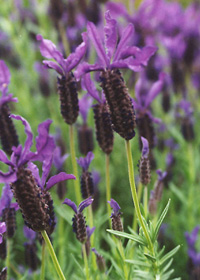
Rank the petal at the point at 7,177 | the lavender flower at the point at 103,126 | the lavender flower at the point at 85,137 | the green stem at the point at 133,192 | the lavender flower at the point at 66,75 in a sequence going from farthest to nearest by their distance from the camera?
the lavender flower at the point at 85,137, the lavender flower at the point at 103,126, the lavender flower at the point at 66,75, the green stem at the point at 133,192, the petal at the point at 7,177

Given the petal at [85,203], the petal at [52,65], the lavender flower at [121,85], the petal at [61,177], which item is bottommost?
the petal at [85,203]

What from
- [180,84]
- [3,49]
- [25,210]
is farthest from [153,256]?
[3,49]

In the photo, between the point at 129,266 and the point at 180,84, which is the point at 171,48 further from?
the point at 129,266

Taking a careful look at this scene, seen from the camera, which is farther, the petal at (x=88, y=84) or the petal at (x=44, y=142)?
the petal at (x=88, y=84)

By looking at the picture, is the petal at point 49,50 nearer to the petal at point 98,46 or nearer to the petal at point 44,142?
the petal at point 98,46

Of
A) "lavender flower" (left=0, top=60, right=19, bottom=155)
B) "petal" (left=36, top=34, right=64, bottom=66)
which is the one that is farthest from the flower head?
"lavender flower" (left=0, top=60, right=19, bottom=155)

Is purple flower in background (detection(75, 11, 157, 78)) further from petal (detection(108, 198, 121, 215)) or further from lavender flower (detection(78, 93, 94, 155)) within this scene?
lavender flower (detection(78, 93, 94, 155))

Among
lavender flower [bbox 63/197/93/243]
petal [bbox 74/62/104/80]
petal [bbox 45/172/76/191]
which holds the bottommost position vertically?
lavender flower [bbox 63/197/93/243]

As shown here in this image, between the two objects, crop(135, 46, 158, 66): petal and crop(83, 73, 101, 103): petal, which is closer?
crop(135, 46, 158, 66): petal

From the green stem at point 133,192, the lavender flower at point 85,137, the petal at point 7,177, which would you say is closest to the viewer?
the petal at point 7,177

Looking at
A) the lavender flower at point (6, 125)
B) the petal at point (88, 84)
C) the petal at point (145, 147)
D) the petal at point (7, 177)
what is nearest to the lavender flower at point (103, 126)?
the petal at point (88, 84)
